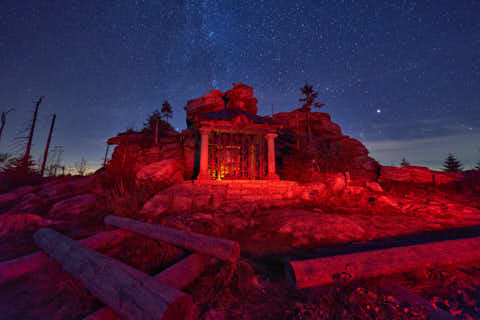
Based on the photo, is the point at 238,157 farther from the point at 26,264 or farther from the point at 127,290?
the point at 127,290

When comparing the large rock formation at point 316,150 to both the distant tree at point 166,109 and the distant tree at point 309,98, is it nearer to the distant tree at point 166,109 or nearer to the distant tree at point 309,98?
the distant tree at point 309,98

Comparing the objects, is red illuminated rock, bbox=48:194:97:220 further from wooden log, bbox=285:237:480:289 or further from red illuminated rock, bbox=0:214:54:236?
wooden log, bbox=285:237:480:289

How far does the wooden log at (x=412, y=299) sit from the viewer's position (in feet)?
6.06

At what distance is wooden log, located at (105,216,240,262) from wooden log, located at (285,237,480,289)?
869 mm

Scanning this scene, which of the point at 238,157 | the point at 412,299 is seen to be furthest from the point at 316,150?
the point at 412,299

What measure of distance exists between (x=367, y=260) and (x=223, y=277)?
2107mm

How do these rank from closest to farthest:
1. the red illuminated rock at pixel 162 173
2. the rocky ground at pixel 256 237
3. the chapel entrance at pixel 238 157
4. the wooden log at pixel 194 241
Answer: the rocky ground at pixel 256 237
the wooden log at pixel 194 241
the red illuminated rock at pixel 162 173
the chapel entrance at pixel 238 157

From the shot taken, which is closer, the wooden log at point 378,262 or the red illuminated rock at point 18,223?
the wooden log at point 378,262

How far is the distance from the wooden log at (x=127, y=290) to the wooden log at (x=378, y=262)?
1.50m

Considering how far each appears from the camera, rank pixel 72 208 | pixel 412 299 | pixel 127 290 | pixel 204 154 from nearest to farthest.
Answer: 1. pixel 127 290
2. pixel 412 299
3. pixel 72 208
4. pixel 204 154

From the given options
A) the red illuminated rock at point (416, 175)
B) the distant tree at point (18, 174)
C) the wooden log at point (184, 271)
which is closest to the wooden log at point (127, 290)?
the wooden log at point (184, 271)

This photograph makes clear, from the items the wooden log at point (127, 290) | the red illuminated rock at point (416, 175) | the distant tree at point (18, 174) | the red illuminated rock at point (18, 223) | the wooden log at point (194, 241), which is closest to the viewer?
the wooden log at point (127, 290)

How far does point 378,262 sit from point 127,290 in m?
3.24

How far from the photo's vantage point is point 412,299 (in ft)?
6.77
